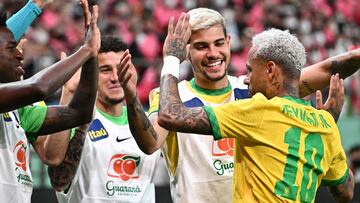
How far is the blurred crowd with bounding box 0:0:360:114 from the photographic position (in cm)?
1415

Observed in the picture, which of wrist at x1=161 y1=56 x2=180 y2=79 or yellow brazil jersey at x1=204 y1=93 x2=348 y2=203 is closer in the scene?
yellow brazil jersey at x1=204 y1=93 x2=348 y2=203

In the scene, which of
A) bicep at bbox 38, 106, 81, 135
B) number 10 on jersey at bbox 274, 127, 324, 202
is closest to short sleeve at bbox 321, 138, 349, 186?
number 10 on jersey at bbox 274, 127, 324, 202

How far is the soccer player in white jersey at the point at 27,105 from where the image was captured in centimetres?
509

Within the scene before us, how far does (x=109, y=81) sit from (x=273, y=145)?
2.15 metres

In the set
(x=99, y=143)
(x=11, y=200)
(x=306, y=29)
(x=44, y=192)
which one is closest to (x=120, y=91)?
(x=99, y=143)

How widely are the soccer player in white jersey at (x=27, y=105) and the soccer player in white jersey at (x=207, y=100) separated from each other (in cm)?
57

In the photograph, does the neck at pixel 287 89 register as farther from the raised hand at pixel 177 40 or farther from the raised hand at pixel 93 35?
the raised hand at pixel 93 35

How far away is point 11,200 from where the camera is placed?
563 cm

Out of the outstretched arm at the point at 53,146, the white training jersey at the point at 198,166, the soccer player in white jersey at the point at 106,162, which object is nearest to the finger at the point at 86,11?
the outstretched arm at the point at 53,146

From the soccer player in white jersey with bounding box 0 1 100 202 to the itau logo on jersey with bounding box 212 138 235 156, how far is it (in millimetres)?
963

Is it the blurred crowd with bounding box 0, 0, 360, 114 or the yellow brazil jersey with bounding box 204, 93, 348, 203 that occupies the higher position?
the yellow brazil jersey with bounding box 204, 93, 348, 203

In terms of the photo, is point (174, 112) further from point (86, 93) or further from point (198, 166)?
point (198, 166)

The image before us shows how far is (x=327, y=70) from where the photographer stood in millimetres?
6402

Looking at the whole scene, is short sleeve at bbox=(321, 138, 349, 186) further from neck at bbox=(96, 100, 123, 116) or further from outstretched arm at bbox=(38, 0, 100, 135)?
neck at bbox=(96, 100, 123, 116)
